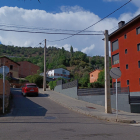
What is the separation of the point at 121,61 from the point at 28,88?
1610cm

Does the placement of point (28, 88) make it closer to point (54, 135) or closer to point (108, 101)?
point (108, 101)

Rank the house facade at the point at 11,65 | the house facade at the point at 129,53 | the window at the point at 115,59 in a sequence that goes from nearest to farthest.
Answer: the house facade at the point at 129,53 → the window at the point at 115,59 → the house facade at the point at 11,65

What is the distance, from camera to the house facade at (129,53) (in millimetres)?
27147

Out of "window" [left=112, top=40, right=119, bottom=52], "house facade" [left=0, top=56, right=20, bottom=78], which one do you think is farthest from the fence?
"house facade" [left=0, top=56, right=20, bottom=78]

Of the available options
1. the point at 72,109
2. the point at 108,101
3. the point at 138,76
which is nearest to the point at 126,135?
the point at 108,101

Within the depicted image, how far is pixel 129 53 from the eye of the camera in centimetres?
2883

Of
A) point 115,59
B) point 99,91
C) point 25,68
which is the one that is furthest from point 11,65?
point 99,91

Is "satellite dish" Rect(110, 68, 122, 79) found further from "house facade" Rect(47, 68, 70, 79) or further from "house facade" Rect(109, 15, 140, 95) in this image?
"house facade" Rect(47, 68, 70, 79)

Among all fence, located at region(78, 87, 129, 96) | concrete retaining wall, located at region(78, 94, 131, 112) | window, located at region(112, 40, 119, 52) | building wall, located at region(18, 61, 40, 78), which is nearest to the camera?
concrete retaining wall, located at region(78, 94, 131, 112)

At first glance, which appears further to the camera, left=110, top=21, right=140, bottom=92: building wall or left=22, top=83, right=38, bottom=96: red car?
left=110, top=21, right=140, bottom=92: building wall

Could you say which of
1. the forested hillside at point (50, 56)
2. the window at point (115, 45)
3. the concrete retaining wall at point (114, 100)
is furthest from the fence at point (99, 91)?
the forested hillside at point (50, 56)

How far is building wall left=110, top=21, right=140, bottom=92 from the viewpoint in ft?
89.3

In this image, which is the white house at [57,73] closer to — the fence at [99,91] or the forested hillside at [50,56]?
the forested hillside at [50,56]

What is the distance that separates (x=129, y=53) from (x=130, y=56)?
529 millimetres
